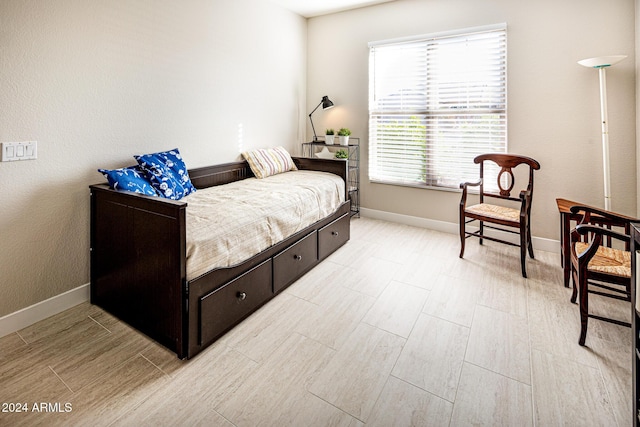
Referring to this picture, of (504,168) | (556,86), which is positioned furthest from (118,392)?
(556,86)

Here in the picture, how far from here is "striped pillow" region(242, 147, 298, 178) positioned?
3586mm

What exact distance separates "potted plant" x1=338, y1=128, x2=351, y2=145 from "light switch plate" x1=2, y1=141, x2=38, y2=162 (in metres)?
3.01

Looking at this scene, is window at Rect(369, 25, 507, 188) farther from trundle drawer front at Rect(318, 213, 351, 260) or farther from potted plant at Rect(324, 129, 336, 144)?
trundle drawer front at Rect(318, 213, 351, 260)

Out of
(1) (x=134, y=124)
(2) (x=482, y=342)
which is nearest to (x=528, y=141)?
(2) (x=482, y=342)

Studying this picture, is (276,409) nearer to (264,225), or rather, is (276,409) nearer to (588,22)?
(264,225)

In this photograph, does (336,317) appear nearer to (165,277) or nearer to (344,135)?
(165,277)

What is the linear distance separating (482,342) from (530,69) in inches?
105

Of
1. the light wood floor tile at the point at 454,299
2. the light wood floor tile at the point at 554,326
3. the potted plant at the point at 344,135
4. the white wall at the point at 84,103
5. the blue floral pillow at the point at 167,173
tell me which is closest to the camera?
the light wood floor tile at the point at 554,326

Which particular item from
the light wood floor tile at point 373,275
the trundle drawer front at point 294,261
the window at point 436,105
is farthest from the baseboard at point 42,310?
the window at point 436,105

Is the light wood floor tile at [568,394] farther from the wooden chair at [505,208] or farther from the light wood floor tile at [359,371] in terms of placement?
the wooden chair at [505,208]

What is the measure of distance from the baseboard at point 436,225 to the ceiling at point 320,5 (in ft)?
8.23

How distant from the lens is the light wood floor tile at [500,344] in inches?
68.5

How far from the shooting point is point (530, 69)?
3.19 metres

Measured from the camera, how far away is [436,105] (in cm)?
374
